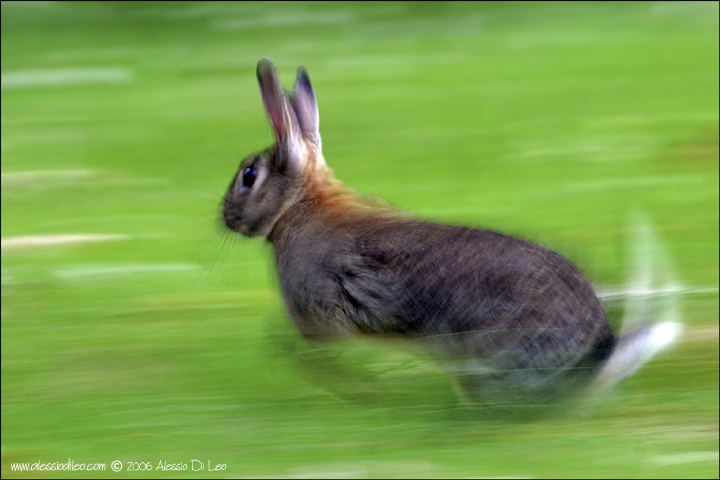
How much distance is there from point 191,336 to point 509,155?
8.79 ft

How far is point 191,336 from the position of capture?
11.9 ft

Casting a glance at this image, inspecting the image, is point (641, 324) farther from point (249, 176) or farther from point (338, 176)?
point (338, 176)

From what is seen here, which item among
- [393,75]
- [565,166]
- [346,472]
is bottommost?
[346,472]

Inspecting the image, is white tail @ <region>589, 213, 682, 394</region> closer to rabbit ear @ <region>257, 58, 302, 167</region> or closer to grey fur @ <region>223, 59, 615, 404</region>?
grey fur @ <region>223, 59, 615, 404</region>

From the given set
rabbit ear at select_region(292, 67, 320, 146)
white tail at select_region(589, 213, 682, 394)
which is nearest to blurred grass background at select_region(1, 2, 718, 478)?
white tail at select_region(589, 213, 682, 394)

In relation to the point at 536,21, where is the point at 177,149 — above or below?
below

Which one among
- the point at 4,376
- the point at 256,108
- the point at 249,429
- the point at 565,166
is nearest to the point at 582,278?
the point at 249,429

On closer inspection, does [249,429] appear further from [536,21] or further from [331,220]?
[536,21]

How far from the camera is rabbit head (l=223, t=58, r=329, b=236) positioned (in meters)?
3.10

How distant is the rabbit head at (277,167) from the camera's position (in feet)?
10.2

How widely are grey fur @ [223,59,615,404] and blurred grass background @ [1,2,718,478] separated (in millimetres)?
151

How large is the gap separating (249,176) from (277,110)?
0.80 feet

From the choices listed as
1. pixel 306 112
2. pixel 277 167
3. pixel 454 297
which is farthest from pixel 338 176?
pixel 454 297

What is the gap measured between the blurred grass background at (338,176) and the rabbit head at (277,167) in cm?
15
